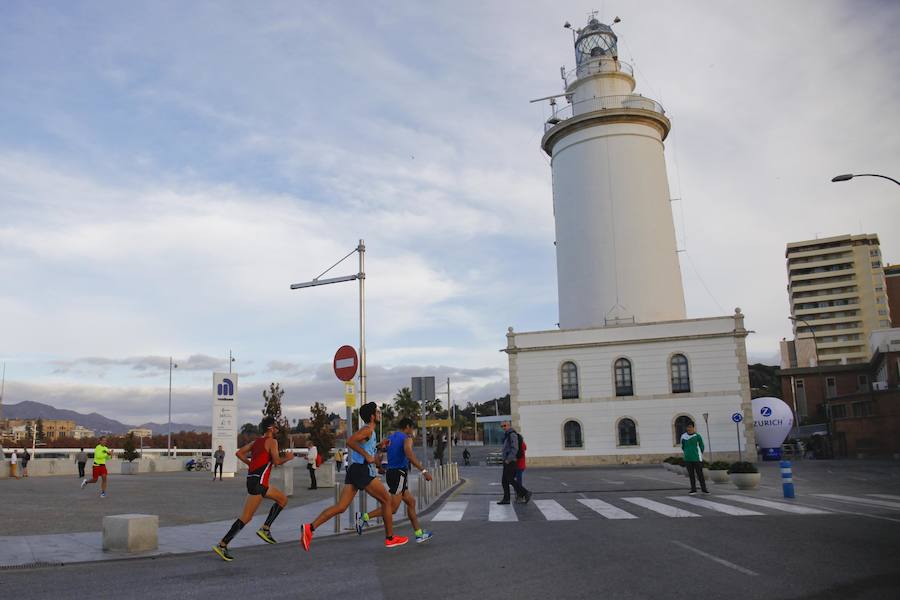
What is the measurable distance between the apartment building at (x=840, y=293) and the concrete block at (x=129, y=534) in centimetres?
12323

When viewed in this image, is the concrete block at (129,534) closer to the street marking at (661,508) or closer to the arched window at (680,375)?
the street marking at (661,508)

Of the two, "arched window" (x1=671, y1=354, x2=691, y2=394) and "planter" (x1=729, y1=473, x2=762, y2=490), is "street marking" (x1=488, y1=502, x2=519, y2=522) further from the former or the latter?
"arched window" (x1=671, y1=354, x2=691, y2=394)

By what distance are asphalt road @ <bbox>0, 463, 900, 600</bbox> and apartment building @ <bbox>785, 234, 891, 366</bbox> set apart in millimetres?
118969

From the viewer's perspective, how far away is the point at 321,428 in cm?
5709

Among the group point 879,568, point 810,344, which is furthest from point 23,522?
point 810,344

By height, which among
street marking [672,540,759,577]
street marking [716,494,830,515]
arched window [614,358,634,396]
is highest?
arched window [614,358,634,396]

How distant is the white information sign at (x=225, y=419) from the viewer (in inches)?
1425

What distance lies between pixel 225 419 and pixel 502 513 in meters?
25.7

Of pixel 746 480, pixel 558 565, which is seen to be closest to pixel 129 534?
pixel 558 565

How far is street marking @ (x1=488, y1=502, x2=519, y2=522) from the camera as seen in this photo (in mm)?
13198

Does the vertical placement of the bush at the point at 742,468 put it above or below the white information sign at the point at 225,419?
below

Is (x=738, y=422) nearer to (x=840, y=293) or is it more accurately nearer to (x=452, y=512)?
(x=452, y=512)

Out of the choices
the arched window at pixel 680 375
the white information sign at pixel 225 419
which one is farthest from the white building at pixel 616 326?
the white information sign at pixel 225 419

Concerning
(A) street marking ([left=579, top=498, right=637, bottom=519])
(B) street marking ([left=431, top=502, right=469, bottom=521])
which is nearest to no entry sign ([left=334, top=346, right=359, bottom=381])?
(B) street marking ([left=431, top=502, right=469, bottom=521])
